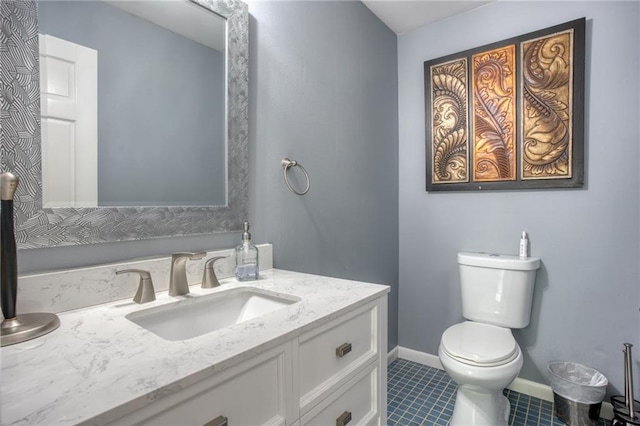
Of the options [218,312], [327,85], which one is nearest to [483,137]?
[327,85]

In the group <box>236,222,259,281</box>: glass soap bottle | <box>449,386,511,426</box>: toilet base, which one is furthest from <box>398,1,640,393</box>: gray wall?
<box>236,222,259,281</box>: glass soap bottle

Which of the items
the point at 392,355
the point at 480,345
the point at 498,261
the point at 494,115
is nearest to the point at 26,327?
the point at 480,345

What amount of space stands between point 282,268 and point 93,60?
100 centimetres

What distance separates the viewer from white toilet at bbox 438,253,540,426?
1474 mm

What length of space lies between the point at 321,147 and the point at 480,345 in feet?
4.11

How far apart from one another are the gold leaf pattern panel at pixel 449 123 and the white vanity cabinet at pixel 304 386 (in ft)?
4.72

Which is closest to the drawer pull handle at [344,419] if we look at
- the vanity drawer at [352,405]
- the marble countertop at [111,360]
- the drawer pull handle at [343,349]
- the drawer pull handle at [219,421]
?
the vanity drawer at [352,405]

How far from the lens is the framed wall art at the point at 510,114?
5.95 feet

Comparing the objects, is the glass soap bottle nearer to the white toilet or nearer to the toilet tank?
the white toilet

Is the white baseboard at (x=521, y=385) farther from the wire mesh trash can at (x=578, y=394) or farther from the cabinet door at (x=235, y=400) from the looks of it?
the cabinet door at (x=235, y=400)

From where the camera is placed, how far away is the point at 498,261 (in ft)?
6.21

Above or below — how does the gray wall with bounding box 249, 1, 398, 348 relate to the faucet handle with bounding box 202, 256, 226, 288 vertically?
above

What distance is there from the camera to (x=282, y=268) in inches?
59.1

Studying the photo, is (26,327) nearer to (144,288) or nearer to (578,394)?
(144,288)
